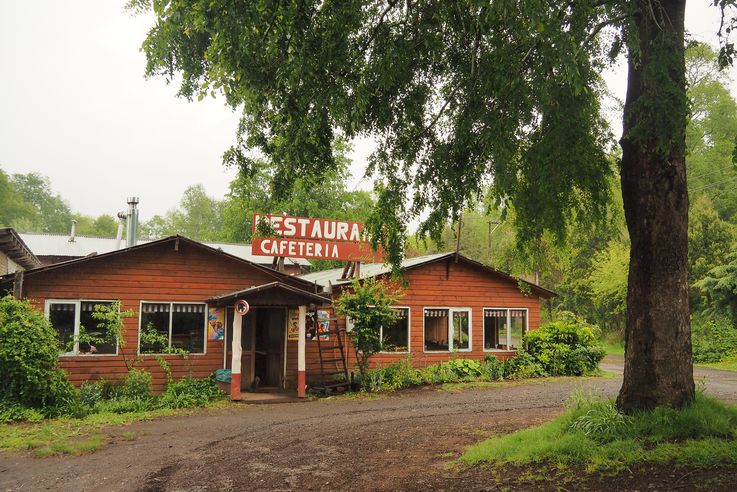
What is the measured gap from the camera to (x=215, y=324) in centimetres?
1589

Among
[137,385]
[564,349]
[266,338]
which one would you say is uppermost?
[266,338]

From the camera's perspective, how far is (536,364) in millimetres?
19609

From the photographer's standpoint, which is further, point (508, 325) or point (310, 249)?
point (508, 325)

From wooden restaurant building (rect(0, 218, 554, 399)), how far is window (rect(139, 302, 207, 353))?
0.03m

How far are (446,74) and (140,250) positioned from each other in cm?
972

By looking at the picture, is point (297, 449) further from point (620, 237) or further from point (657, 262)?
point (620, 237)

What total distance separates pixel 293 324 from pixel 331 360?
152 cm

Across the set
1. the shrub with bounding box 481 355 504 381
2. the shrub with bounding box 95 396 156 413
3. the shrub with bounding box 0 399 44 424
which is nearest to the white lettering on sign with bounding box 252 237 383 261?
the shrub with bounding box 481 355 504 381

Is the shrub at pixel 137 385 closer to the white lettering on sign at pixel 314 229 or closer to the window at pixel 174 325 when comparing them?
the window at pixel 174 325

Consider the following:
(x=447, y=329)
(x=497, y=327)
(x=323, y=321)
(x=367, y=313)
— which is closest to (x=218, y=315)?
(x=323, y=321)

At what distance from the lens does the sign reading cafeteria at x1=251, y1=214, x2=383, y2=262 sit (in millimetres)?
17594

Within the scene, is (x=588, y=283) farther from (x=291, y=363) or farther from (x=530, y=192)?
(x=530, y=192)

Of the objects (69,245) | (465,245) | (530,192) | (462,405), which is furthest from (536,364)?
(465,245)

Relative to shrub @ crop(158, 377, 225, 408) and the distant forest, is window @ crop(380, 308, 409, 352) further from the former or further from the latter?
shrub @ crop(158, 377, 225, 408)
